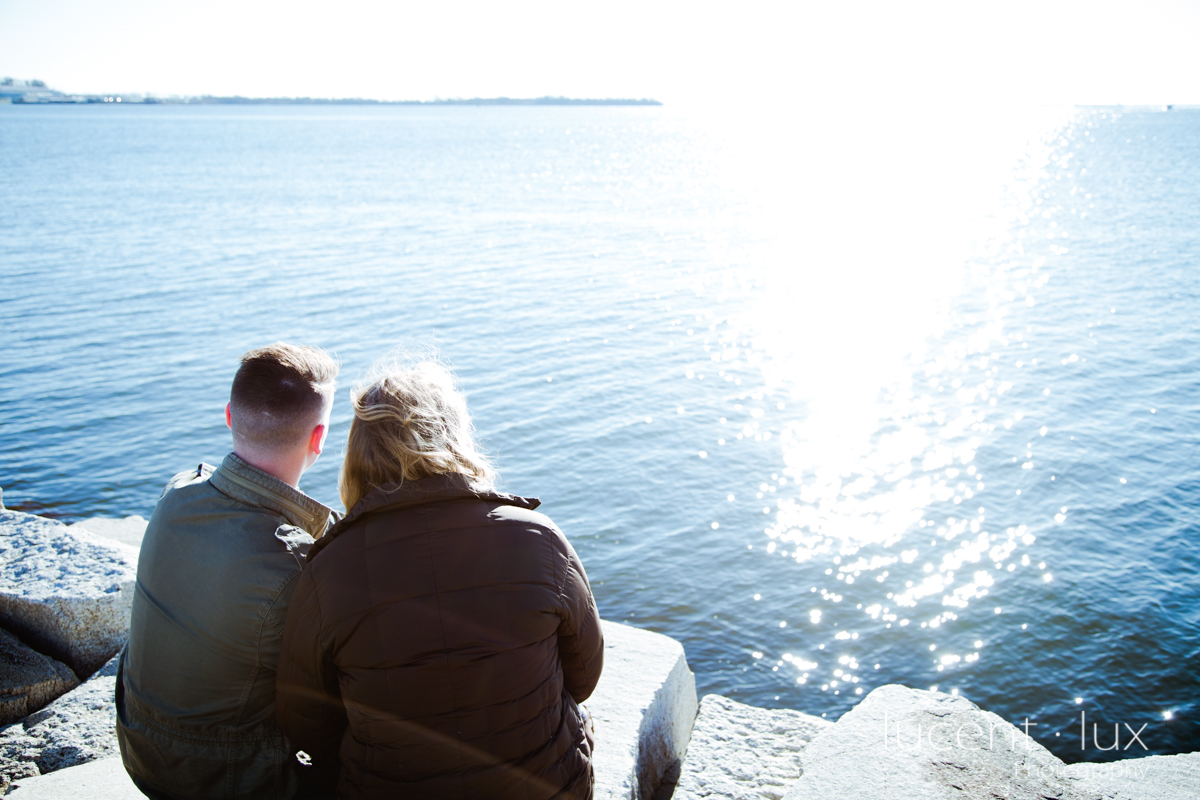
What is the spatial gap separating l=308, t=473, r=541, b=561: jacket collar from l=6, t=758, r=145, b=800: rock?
7.21ft

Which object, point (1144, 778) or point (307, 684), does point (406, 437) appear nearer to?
point (307, 684)

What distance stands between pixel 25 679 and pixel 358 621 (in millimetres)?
3908

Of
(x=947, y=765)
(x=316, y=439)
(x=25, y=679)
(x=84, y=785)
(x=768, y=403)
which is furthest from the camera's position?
(x=768, y=403)

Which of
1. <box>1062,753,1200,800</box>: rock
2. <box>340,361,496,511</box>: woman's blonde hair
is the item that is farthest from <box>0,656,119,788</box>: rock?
<box>1062,753,1200,800</box>: rock

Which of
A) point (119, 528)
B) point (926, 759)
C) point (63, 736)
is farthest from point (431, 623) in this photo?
point (119, 528)

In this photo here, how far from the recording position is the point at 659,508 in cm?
1037

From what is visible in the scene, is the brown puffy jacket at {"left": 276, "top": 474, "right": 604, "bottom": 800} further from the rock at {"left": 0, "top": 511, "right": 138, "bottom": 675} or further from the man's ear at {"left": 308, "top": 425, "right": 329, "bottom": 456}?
the rock at {"left": 0, "top": 511, "right": 138, "bottom": 675}

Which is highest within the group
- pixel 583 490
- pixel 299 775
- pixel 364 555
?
pixel 364 555

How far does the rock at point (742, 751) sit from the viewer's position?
15.8ft

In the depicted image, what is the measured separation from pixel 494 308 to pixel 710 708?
576 inches

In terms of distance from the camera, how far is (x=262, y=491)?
2.88m

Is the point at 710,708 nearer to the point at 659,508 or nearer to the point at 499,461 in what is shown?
the point at 659,508

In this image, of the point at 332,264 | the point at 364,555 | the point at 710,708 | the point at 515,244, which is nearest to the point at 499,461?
the point at 710,708

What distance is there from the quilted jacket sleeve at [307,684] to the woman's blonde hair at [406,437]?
1.17 ft
